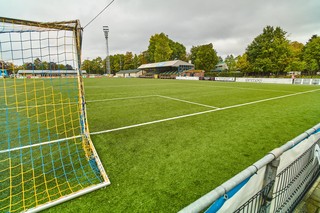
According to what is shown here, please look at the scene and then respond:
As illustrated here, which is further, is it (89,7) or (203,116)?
(89,7)

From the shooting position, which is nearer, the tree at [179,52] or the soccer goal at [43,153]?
the soccer goal at [43,153]

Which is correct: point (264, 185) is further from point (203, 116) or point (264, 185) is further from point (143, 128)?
point (203, 116)

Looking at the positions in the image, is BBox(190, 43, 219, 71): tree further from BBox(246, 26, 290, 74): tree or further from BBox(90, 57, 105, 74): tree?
BBox(90, 57, 105, 74): tree

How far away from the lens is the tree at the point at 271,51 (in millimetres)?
38406

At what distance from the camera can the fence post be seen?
1.37 m

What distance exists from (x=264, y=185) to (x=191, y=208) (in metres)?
1.02

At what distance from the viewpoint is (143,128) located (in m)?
5.07

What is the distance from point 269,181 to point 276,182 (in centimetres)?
24

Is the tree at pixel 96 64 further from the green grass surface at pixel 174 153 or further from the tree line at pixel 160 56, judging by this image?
the green grass surface at pixel 174 153

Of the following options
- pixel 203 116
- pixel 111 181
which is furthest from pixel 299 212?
pixel 203 116

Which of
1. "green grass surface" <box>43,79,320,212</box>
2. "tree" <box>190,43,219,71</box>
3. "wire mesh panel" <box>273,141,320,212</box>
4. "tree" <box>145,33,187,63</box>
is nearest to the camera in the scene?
"wire mesh panel" <box>273,141,320,212</box>

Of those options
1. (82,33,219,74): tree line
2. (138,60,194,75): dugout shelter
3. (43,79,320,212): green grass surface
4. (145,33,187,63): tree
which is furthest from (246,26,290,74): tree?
(43,79,320,212): green grass surface

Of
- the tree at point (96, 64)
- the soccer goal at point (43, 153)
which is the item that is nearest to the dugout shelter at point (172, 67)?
the tree at point (96, 64)

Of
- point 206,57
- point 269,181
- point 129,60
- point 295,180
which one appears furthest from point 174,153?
point 129,60
